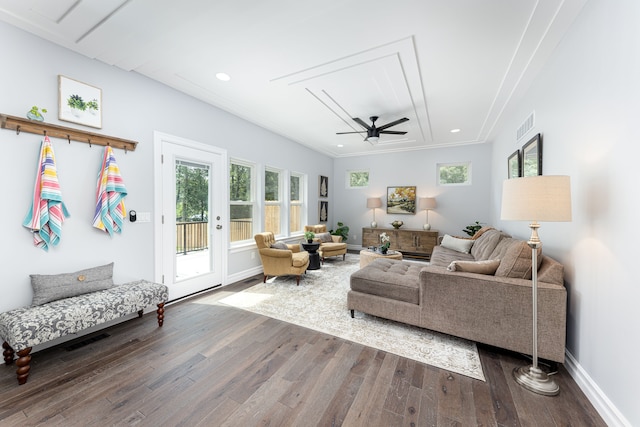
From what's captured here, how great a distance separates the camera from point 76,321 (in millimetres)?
2037

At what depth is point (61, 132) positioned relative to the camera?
236 centimetres

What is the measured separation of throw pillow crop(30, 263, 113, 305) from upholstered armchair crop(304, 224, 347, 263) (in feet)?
11.7

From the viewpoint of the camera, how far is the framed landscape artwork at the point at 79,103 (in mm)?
2385

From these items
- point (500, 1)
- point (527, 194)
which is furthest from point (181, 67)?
point (527, 194)

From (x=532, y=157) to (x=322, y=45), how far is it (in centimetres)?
273

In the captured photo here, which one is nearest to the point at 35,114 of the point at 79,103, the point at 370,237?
the point at 79,103

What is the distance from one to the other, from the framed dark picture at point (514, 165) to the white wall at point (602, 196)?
4.35 ft

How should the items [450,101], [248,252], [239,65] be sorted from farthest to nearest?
[248,252] → [450,101] → [239,65]

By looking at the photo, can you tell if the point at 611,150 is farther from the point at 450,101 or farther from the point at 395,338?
the point at 450,101

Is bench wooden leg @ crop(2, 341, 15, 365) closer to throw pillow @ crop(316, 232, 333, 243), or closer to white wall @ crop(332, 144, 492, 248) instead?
throw pillow @ crop(316, 232, 333, 243)

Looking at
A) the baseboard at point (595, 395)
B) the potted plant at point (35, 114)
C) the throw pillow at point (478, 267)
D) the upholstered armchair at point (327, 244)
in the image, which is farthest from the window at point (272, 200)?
the baseboard at point (595, 395)

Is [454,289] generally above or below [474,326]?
above

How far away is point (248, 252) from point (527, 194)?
159 inches

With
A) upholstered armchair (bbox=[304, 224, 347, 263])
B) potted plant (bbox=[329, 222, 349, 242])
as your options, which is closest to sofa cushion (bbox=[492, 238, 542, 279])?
upholstered armchair (bbox=[304, 224, 347, 263])
